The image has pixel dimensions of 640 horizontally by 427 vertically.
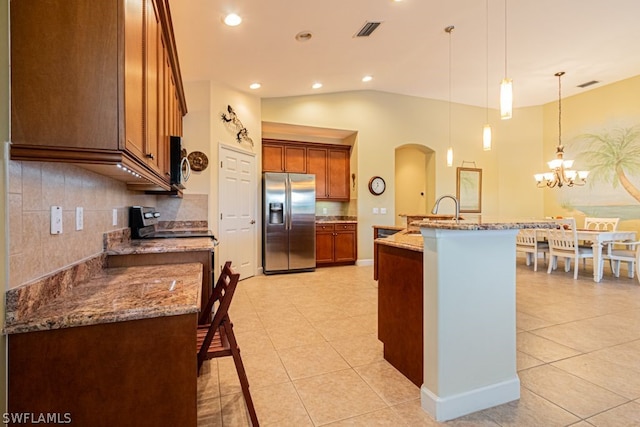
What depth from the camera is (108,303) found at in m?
1.21

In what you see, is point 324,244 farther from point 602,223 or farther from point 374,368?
point 602,223

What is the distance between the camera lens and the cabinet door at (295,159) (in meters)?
5.90

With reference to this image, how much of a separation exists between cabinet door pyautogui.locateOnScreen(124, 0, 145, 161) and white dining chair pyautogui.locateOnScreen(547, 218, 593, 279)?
567cm

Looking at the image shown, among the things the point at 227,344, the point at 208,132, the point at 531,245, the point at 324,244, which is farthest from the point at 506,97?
the point at 531,245

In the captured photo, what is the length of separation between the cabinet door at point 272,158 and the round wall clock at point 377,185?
1819 millimetres

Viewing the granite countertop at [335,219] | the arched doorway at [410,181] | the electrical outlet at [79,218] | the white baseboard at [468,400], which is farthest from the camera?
the arched doorway at [410,181]

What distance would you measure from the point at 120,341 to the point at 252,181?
4211 mm

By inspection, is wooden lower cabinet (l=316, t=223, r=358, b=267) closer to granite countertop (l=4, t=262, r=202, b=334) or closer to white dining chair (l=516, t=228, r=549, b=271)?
white dining chair (l=516, t=228, r=549, b=271)

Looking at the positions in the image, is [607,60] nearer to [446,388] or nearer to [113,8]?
[446,388]

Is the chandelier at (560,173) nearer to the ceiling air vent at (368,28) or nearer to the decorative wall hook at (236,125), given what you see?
the ceiling air vent at (368,28)

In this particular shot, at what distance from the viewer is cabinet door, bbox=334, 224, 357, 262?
19.7 feet

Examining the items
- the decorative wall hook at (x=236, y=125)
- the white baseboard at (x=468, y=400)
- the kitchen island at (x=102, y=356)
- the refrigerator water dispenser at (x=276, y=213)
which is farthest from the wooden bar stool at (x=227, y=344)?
the refrigerator water dispenser at (x=276, y=213)

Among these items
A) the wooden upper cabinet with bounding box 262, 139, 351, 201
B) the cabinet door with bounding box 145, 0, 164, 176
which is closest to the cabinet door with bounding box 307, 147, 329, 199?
the wooden upper cabinet with bounding box 262, 139, 351, 201

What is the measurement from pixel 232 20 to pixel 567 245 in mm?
5878
